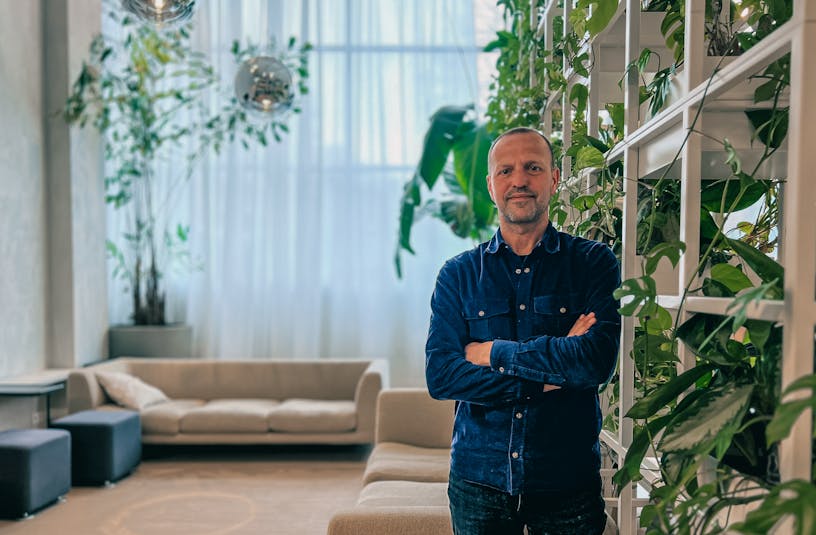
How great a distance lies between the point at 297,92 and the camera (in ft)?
23.0

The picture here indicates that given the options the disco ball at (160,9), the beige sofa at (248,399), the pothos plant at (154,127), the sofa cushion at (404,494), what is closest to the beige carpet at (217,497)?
the beige sofa at (248,399)

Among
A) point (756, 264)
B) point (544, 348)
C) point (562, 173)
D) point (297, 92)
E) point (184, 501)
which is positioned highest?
point (297, 92)

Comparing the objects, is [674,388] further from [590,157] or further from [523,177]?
[590,157]

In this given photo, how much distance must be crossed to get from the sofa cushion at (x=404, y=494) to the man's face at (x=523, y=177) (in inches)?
60.5

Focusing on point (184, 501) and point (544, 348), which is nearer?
point (544, 348)

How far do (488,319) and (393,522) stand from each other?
33.9 inches

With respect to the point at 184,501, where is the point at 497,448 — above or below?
above

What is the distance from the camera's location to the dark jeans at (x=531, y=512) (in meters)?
1.73

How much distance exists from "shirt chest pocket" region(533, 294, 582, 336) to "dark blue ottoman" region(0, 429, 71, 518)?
10.9 ft

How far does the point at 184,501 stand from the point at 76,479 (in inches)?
32.9

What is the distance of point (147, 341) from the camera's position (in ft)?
20.6

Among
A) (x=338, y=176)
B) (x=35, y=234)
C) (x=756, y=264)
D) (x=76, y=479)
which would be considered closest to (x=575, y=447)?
(x=756, y=264)

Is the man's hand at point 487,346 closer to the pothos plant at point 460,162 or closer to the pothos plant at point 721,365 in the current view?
the pothos plant at point 721,365

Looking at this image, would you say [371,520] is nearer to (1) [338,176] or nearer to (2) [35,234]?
(2) [35,234]
